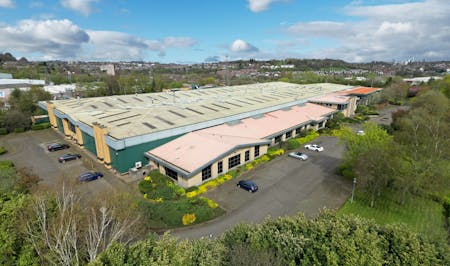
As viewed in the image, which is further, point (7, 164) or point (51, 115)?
point (51, 115)

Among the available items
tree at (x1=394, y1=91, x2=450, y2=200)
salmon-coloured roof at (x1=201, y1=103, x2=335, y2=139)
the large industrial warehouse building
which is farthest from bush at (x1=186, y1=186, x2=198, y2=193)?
tree at (x1=394, y1=91, x2=450, y2=200)

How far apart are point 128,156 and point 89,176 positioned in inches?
216

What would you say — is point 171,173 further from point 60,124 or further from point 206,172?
point 60,124

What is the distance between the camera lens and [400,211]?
23797mm

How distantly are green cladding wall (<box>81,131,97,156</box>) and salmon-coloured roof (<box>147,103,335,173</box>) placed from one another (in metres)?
12.1

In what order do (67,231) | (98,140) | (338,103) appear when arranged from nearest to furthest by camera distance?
(67,231)
(98,140)
(338,103)

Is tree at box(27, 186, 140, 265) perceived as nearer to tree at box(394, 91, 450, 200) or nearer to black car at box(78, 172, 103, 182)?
black car at box(78, 172, 103, 182)

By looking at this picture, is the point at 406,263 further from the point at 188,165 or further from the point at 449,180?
the point at 188,165

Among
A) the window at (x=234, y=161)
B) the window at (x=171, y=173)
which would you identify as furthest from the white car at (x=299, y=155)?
the window at (x=171, y=173)

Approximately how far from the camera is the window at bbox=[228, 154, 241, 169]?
1277 inches

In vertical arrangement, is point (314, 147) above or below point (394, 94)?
below

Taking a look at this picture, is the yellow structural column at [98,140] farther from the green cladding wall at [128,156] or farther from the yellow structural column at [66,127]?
the yellow structural column at [66,127]

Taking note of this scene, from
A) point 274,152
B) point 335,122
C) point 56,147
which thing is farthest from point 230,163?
point 335,122

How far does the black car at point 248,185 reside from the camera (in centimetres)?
2752
